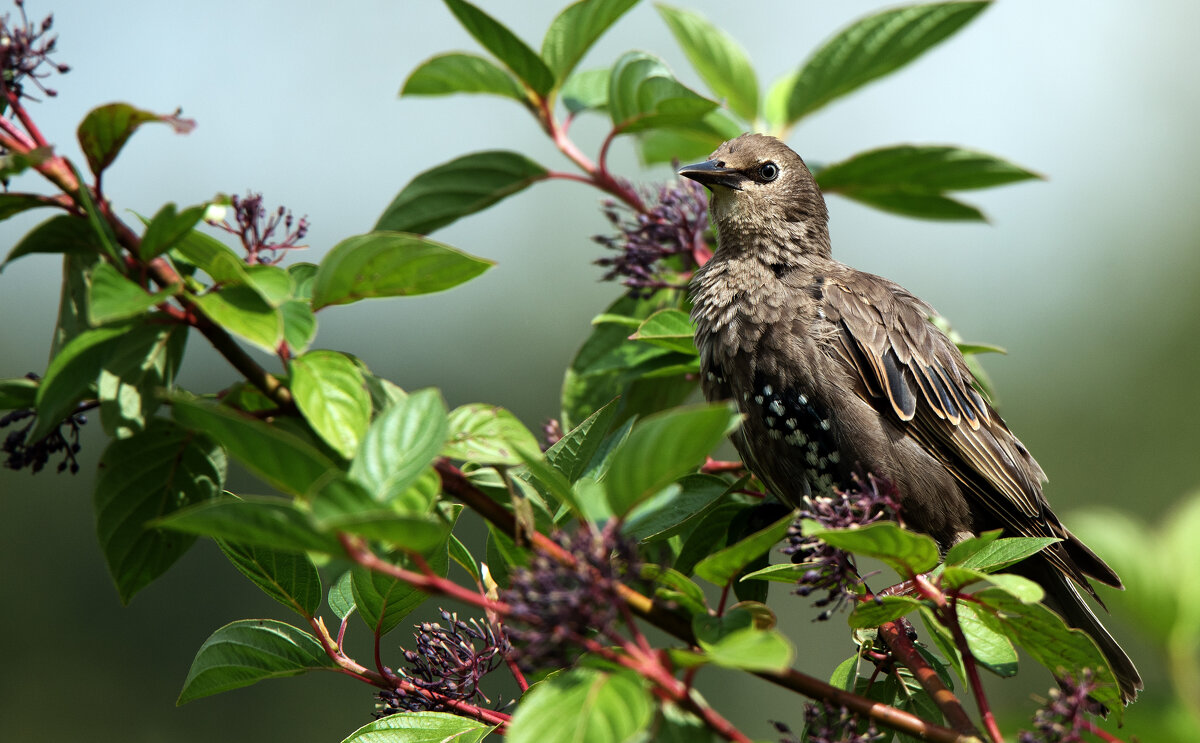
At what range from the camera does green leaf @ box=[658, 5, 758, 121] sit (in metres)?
3.37

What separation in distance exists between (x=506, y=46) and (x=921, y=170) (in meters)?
1.32

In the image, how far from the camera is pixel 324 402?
153cm

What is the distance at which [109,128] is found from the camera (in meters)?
1.65

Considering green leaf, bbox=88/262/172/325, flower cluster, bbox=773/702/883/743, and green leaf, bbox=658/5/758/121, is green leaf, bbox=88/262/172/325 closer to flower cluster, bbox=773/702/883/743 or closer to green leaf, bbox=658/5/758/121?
flower cluster, bbox=773/702/883/743

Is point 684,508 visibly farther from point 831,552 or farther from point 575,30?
point 575,30

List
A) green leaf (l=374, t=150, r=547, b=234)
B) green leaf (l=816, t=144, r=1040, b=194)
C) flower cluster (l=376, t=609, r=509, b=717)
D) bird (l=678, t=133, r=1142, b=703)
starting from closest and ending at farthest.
Result: flower cluster (l=376, t=609, r=509, b=717), green leaf (l=374, t=150, r=547, b=234), green leaf (l=816, t=144, r=1040, b=194), bird (l=678, t=133, r=1142, b=703)

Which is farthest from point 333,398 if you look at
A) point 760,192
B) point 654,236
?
point 760,192

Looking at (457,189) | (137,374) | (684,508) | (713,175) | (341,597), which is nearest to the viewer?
(137,374)

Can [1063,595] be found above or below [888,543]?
below

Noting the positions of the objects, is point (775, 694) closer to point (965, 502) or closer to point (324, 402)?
point (965, 502)

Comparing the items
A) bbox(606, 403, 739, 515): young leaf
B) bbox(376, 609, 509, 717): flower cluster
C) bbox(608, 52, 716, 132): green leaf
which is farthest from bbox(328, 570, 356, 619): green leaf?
bbox(608, 52, 716, 132): green leaf

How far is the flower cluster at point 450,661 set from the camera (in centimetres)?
195

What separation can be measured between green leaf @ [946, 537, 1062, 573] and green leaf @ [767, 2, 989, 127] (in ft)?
5.27

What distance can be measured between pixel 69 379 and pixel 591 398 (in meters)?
1.67
